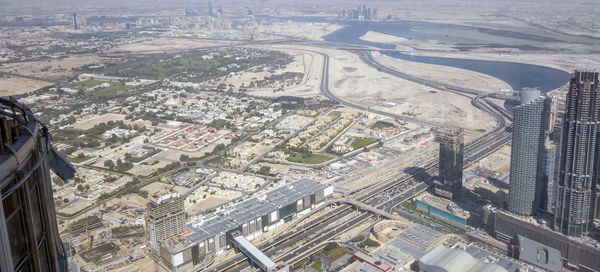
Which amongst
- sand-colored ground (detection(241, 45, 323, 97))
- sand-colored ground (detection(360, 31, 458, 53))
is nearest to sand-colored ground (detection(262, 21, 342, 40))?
sand-colored ground (detection(360, 31, 458, 53))

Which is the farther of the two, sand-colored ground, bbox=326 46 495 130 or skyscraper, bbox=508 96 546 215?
sand-colored ground, bbox=326 46 495 130

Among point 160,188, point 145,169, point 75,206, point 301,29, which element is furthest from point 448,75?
point 301,29

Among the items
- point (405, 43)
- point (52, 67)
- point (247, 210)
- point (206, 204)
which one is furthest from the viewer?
point (405, 43)

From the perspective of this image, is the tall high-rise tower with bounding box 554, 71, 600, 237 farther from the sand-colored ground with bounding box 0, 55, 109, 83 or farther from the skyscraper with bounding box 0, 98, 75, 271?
the sand-colored ground with bounding box 0, 55, 109, 83

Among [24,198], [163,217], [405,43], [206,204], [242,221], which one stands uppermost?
[24,198]

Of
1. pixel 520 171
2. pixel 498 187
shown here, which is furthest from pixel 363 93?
pixel 520 171

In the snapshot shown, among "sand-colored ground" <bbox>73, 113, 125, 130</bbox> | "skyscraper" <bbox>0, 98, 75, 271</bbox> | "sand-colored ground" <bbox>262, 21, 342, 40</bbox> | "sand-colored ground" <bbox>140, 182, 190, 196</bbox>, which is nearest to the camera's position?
"skyscraper" <bbox>0, 98, 75, 271</bbox>

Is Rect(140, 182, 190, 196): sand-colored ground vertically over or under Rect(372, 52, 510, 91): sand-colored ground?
under

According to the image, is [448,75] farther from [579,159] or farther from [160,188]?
[160,188]

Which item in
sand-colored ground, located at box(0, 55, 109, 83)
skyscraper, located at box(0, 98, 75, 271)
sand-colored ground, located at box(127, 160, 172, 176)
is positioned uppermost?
skyscraper, located at box(0, 98, 75, 271)
